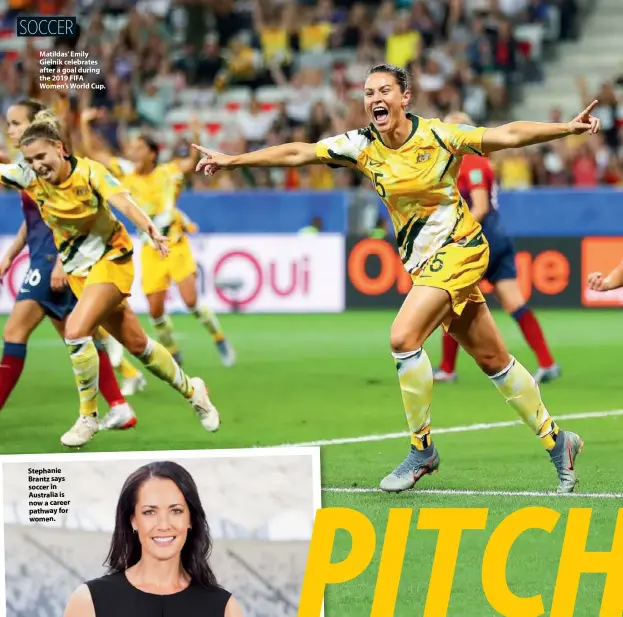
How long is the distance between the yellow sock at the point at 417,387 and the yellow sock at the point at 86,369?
2.40 meters

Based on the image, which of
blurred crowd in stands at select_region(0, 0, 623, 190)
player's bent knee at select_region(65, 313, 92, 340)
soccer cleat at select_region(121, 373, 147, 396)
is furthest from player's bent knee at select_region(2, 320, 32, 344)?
blurred crowd in stands at select_region(0, 0, 623, 190)

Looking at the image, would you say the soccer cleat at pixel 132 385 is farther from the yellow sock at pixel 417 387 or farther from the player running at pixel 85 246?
the yellow sock at pixel 417 387

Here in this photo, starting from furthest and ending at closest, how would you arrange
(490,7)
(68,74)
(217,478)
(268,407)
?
(490,7), (68,74), (268,407), (217,478)

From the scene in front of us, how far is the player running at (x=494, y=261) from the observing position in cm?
1301

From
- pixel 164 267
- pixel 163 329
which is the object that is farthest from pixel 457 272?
pixel 164 267

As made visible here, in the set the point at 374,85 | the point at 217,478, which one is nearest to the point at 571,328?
the point at 374,85

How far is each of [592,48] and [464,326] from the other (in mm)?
20703

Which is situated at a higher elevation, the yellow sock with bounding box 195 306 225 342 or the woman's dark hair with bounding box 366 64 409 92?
the woman's dark hair with bounding box 366 64 409 92

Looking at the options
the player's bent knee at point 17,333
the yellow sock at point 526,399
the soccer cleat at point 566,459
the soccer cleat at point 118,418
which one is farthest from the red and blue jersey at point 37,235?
the soccer cleat at point 566,459

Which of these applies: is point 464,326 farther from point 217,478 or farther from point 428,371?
point 217,478

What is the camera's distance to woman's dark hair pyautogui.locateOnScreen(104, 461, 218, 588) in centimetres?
530

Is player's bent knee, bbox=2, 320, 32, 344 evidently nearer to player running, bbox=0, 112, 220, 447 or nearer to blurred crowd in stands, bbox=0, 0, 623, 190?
player running, bbox=0, 112, 220, 447

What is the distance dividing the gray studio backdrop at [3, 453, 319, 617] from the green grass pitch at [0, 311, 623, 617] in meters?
0.13

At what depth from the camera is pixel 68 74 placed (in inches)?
915
